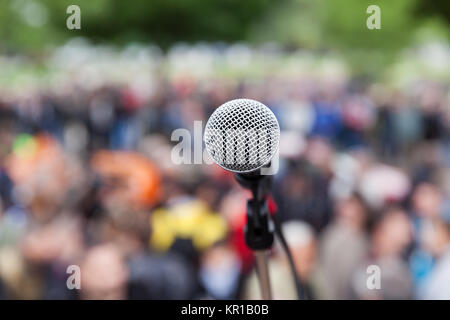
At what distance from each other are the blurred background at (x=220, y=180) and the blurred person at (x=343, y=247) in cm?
1

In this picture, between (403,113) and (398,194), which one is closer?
(398,194)

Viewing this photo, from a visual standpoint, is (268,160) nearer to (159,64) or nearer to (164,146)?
(164,146)

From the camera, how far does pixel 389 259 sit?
3.91 meters

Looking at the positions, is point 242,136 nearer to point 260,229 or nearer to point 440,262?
point 260,229

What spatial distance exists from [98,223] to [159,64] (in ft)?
42.9

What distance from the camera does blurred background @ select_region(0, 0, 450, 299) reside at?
143 inches

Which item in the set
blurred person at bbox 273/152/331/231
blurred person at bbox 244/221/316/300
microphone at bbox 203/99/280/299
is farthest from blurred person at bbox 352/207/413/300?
microphone at bbox 203/99/280/299

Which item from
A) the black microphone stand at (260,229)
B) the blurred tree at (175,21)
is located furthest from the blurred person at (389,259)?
the blurred tree at (175,21)

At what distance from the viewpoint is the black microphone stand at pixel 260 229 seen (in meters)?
1.57

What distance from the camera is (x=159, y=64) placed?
54.8 feet

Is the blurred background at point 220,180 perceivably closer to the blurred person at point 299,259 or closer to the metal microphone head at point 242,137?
the blurred person at point 299,259

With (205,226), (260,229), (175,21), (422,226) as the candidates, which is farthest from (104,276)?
(175,21)
